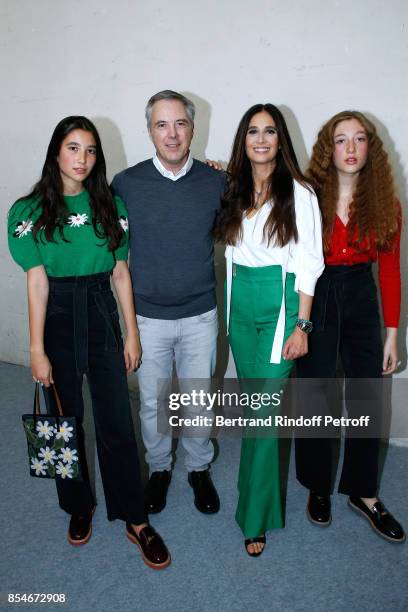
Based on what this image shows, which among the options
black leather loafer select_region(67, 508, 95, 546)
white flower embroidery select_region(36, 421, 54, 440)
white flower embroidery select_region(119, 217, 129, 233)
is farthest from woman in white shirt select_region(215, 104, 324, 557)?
white flower embroidery select_region(36, 421, 54, 440)

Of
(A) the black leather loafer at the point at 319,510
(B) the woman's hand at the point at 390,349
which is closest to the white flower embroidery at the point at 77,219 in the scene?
(B) the woman's hand at the point at 390,349

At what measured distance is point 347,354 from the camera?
6.61 ft

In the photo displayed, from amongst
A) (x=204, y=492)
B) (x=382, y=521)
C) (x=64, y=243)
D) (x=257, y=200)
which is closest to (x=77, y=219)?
(x=64, y=243)

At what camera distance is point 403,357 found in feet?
8.51

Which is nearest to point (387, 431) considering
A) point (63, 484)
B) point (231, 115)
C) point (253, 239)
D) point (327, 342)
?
point (327, 342)

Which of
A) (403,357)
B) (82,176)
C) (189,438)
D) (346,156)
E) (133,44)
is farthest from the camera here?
(133,44)

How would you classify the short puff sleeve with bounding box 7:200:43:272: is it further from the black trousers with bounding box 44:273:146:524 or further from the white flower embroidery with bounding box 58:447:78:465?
the white flower embroidery with bounding box 58:447:78:465

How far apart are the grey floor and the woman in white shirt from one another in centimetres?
13

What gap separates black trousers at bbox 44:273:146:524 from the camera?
70.0 inches

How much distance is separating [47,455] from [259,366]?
0.81 meters

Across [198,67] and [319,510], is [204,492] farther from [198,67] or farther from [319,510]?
[198,67]

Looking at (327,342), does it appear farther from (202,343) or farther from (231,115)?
(231,115)

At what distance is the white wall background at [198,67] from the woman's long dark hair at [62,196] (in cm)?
108

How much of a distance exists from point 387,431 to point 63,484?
1602mm
